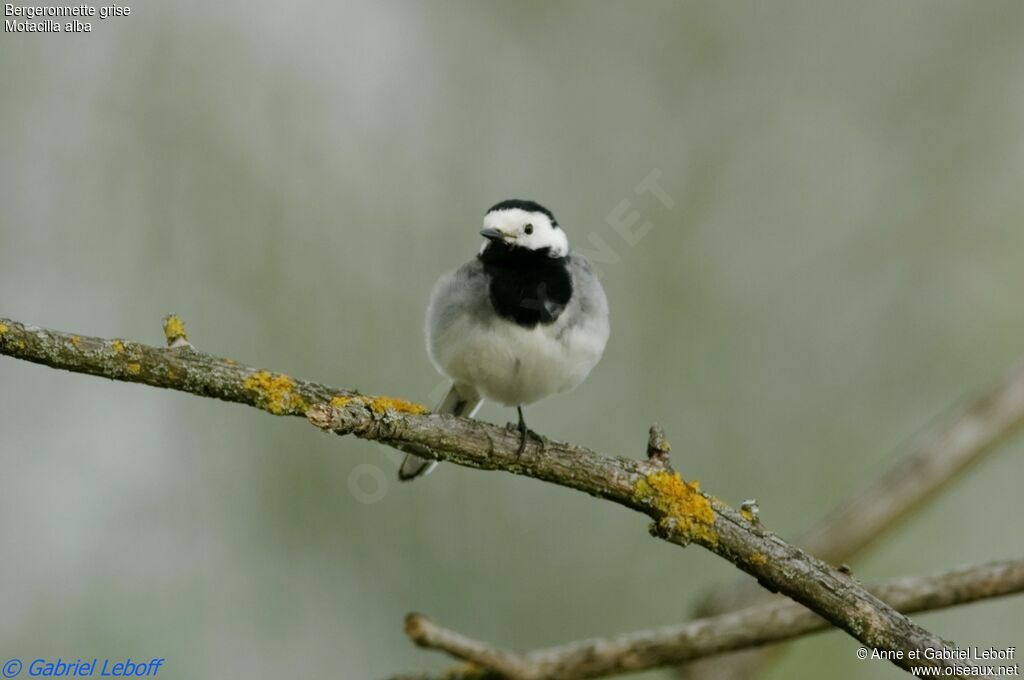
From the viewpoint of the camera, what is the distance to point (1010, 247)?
7.61 meters

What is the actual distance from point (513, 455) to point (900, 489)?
2026 mm

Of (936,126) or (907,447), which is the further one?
(936,126)

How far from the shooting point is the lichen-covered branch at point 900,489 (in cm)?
450

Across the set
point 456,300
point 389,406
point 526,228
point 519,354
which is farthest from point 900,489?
point 389,406

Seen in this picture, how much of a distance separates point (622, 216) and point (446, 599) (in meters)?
2.52

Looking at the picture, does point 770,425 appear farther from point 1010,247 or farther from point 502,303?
point 502,303

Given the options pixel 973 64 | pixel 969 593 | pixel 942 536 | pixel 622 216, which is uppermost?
pixel 973 64

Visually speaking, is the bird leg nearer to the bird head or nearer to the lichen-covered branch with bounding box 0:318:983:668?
the lichen-covered branch with bounding box 0:318:983:668

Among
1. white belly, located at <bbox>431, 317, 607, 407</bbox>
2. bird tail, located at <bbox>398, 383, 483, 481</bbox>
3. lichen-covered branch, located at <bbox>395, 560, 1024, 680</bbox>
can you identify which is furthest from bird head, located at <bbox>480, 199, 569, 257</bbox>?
lichen-covered branch, located at <bbox>395, 560, 1024, 680</bbox>

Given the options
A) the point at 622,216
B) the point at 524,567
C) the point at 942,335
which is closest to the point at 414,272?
the point at 622,216

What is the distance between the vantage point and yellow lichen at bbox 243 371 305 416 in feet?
9.61

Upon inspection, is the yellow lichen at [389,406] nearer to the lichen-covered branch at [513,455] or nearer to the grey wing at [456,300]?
the lichen-covered branch at [513,455]

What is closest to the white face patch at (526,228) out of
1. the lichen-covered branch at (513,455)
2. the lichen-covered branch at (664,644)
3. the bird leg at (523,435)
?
the bird leg at (523,435)

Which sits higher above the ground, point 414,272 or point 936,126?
point 936,126
